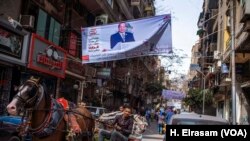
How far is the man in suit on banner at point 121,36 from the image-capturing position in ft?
52.6

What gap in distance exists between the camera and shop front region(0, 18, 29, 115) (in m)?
16.6

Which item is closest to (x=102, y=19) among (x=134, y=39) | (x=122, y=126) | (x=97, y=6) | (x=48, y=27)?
(x=97, y=6)

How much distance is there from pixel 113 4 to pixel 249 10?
21906mm

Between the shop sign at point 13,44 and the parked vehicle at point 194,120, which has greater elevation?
the shop sign at point 13,44

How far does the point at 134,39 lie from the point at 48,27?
7702 millimetres

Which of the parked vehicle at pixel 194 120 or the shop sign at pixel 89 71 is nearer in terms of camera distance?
the parked vehicle at pixel 194 120

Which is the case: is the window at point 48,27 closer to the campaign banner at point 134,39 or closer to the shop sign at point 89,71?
the campaign banner at point 134,39

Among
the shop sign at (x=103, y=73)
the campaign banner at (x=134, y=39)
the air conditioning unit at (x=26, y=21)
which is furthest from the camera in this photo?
the shop sign at (x=103, y=73)

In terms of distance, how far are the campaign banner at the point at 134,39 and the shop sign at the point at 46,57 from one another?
3.55 meters

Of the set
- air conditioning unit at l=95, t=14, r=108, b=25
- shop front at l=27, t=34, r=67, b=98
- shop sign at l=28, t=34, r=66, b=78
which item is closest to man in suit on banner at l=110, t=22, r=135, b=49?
shop front at l=27, t=34, r=67, b=98

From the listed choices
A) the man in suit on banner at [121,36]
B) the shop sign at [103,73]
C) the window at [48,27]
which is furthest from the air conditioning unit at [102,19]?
the man in suit on banner at [121,36]

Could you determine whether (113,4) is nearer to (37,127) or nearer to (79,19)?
(79,19)

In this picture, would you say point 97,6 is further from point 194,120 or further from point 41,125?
point 41,125

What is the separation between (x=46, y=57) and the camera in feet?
66.8
